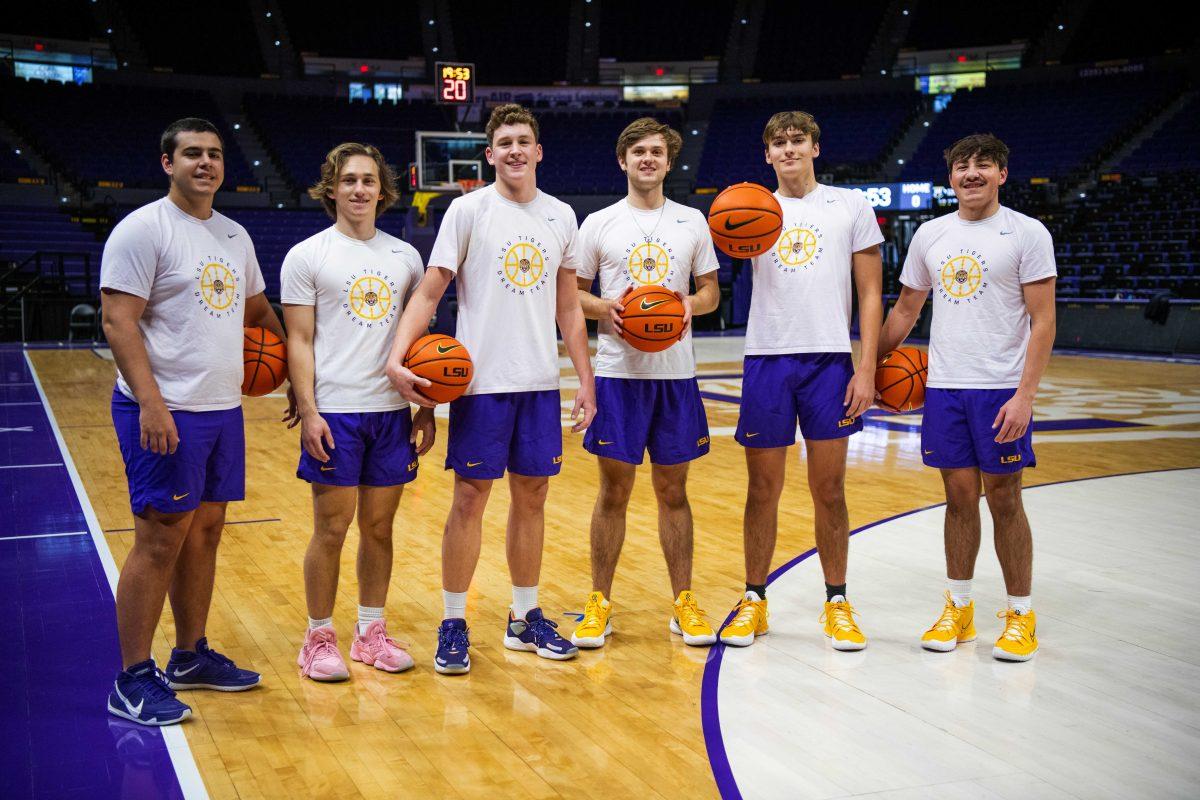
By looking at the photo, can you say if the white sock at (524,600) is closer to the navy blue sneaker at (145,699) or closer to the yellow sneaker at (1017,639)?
the navy blue sneaker at (145,699)

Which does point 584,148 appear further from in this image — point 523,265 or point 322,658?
point 322,658

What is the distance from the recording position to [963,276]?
3.37 meters

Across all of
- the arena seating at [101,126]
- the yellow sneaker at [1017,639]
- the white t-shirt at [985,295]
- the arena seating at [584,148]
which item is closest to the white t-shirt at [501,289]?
the white t-shirt at [985,295]

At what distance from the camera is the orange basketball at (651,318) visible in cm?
327

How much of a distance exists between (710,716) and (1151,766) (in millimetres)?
1069

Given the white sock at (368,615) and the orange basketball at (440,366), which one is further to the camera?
the white sock at (368,615)

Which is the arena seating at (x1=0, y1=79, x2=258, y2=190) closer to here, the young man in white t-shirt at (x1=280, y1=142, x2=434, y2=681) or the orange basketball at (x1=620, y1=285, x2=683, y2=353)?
the young man in white t-shirt at (x1=280, y1=142, x2=434, y2=681)

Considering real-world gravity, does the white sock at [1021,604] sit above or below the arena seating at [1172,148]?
below

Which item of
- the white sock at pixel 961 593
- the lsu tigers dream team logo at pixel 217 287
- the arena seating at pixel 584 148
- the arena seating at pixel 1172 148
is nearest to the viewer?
the lsu tigers dream team logo at pixel 217 287

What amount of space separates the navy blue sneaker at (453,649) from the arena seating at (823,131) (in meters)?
23.6

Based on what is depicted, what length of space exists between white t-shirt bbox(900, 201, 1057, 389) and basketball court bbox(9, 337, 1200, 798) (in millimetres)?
915

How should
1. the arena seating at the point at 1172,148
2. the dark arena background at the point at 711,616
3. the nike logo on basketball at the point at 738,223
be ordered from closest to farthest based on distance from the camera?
the dark arena background at the point at 711,616 → the nike logo on basketball at the point at 738,223 → the arena seating at the point at 1172,148

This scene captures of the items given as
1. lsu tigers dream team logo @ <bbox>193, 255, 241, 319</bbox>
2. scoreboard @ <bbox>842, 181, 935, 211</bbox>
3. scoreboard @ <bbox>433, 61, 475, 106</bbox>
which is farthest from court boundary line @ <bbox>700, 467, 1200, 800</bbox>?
scoreboard @ <bbox>433, 61, 475, 106</bbox>

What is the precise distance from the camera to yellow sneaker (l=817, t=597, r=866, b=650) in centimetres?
337
